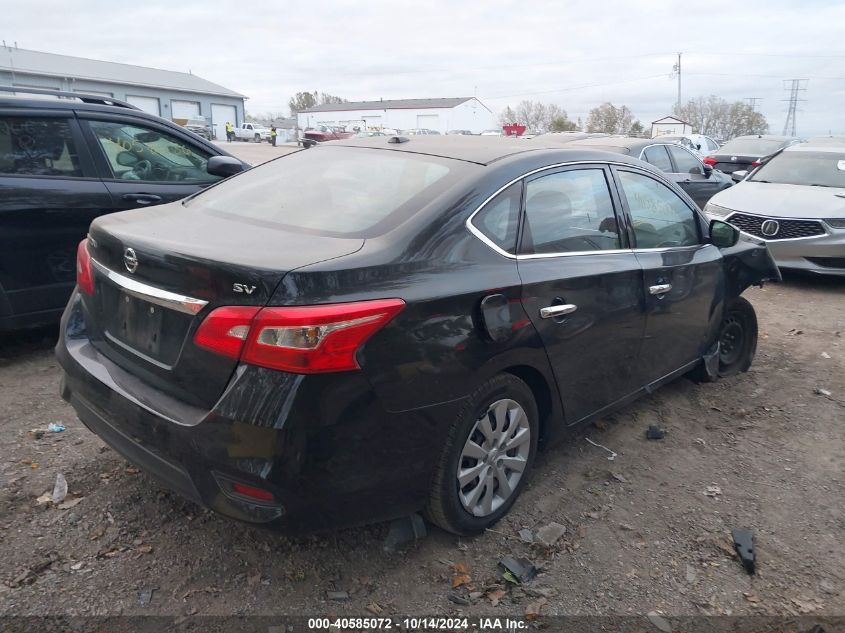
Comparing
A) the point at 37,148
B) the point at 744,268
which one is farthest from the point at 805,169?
the point at 37,148

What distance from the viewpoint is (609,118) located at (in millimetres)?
77438

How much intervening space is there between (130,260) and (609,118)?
81412 millimetres

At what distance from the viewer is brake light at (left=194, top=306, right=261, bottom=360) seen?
7.26 ft

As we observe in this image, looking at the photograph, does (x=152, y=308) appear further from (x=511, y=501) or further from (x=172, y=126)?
(x=172, y=126)

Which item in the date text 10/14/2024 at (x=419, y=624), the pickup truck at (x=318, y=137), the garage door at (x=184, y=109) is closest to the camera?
the date text 10/14/2024 at (x=419, y=624)

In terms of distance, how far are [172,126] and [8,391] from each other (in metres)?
2.37

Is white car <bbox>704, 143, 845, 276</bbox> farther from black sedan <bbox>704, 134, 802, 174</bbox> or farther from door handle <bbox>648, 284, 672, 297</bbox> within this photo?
black sedan <bbox>704, 134, 802, 174</bbox>

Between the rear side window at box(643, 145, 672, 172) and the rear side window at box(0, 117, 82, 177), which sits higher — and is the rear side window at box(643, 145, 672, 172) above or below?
below

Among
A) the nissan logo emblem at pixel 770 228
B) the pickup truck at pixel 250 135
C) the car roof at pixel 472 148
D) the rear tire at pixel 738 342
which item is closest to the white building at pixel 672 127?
the pickup truck at pixel 250 135

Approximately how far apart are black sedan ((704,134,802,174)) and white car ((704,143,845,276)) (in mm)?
5599

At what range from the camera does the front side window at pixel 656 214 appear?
3.74 metres

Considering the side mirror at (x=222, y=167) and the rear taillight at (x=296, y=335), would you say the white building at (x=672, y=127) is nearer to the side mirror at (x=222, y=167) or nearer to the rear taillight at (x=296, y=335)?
the side mirror at (x=222, y=167)

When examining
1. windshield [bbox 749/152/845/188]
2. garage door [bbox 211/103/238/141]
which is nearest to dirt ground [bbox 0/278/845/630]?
windshield [bbox 749/152/845/188]

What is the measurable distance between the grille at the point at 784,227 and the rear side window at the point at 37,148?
22.1ft
